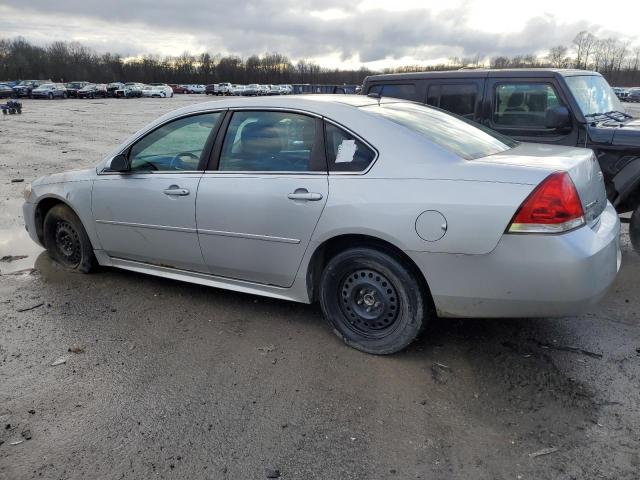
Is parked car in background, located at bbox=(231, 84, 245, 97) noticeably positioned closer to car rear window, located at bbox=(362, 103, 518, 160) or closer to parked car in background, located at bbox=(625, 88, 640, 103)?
parked car in background, located at bbox=(625, 88, 640, 103)

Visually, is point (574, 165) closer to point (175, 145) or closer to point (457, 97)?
point (175, 145)

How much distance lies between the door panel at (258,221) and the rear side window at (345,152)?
150mm

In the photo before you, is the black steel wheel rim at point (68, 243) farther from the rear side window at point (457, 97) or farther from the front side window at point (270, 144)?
the rear side window at point (457, 97)

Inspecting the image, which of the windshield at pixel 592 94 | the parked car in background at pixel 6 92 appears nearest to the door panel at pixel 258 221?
the windshield at pixel 592 94

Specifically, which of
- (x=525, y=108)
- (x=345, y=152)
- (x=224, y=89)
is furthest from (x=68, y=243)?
(x=224, y=89)

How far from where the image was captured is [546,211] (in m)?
2.82

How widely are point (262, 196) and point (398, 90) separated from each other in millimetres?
3935

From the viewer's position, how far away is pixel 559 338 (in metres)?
3.69

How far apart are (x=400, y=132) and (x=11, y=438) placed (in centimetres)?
282

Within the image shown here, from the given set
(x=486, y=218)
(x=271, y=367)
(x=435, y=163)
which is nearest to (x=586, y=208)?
(x=486, y=218)

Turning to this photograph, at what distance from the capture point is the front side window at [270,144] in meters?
3.57

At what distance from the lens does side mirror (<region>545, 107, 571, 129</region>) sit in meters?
5.43

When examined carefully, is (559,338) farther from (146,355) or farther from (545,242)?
(146,355)

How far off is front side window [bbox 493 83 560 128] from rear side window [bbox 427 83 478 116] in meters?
0.28
